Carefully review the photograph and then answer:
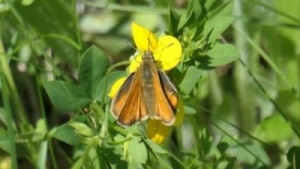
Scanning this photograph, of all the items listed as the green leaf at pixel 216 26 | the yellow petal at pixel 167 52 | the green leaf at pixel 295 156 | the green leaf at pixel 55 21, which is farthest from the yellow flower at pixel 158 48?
the green leaf at pixel 55 21

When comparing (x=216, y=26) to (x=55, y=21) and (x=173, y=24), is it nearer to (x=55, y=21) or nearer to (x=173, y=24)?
(x=173, y=24)

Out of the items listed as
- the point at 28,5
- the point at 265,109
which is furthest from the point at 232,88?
the point at 28,5

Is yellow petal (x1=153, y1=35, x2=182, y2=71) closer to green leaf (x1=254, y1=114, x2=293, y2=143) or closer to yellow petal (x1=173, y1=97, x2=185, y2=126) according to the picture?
yellow petal (x1=173, y1=97, x2=185, y2=126)

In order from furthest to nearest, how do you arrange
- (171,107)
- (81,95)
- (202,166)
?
(202,166)
(81,95)
(171,107)

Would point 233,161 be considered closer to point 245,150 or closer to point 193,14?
point 245,150

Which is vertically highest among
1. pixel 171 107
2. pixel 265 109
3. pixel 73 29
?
pixel 73 29

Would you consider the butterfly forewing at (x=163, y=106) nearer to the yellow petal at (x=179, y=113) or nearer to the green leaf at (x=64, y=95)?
the yellow petal at (x=179, y=113)

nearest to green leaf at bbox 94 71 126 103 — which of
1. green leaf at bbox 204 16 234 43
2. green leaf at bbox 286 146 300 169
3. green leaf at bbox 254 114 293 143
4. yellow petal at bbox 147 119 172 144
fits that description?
yellow petal at bbox 147 119 172 144
